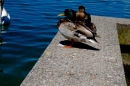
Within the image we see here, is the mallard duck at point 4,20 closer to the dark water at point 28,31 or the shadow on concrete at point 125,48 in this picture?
the dark water at point 28,31

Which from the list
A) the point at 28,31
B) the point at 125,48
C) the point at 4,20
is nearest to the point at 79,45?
the point at 125,48

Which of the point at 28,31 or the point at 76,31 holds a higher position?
the point at 76,31

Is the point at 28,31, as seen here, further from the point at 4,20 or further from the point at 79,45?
the point at 79,45

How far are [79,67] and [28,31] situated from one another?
5.62m

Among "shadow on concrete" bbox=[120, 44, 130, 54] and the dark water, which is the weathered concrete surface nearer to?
the dark water

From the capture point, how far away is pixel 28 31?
9.79 metres

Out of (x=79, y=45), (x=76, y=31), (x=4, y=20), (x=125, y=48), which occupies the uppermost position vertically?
(x=76, y=31)

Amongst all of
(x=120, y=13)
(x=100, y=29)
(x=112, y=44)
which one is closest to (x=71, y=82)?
(x=112, y=44)

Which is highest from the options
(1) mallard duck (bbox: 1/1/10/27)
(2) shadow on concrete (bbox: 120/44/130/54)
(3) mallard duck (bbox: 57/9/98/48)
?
(3) mallard duck (bbox: 57/9/98/48)

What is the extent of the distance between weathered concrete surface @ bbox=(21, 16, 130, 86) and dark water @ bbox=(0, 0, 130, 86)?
44.2 inches

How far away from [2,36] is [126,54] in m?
3.89

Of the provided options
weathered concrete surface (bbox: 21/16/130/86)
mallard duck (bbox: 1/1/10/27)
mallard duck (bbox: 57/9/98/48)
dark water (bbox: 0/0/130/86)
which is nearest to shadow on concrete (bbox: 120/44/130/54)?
weathered concrete surface (bbox: 21/16/130/86)

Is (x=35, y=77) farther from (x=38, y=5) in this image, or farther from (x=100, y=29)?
(x=38, y=5)

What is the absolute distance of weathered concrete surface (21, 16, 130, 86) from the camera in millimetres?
3920
